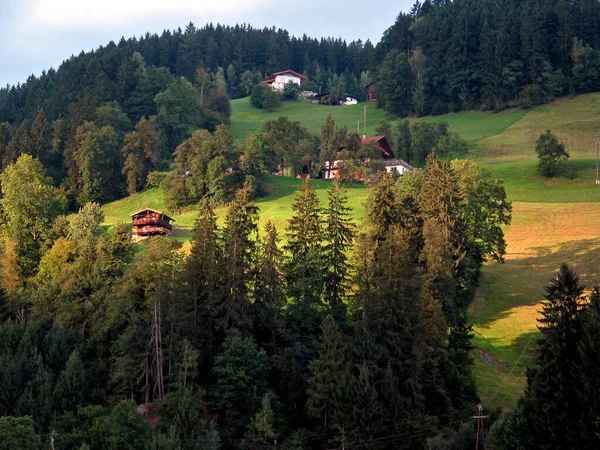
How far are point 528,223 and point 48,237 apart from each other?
1977 inches

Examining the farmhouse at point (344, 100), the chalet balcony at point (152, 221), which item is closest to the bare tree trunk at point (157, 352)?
the chalet balcony at point (152, 221)

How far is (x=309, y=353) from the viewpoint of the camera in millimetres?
44062

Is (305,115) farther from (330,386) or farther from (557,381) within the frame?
(557,381)

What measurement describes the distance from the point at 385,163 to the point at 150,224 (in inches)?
1461

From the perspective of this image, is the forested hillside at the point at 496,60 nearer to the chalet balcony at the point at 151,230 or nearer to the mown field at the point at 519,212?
the mown field at the point at 519,212

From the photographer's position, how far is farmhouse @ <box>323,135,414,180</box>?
3760 inches

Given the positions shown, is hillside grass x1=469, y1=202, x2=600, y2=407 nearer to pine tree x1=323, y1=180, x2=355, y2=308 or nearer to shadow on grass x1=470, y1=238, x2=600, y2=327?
shadow on grass x1=470, y1=238, x2=600, y2=327

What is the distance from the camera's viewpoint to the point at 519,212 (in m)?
73.6

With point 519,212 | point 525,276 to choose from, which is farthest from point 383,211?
point 519,212

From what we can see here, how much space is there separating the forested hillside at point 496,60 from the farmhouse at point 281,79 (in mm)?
34369

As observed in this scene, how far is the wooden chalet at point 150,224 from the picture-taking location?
244 feet

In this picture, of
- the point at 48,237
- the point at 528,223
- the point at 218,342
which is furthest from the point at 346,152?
the point at 218,342

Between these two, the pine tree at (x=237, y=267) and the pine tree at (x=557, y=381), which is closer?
the pine tree at (x=557, y=381)

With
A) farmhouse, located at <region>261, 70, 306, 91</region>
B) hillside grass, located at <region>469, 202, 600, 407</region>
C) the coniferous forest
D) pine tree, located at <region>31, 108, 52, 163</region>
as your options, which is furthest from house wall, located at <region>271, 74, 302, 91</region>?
hillside grass, located at <region>469, 202, 600, 407</region>
